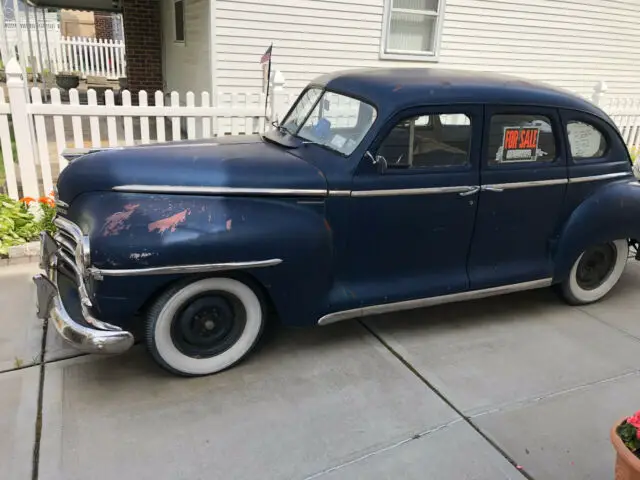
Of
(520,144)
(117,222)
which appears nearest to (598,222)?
(520,144)

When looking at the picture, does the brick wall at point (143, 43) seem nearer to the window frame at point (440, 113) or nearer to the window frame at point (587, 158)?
the window frame at point (440, 113)

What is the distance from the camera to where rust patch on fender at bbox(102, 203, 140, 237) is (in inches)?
A: 114

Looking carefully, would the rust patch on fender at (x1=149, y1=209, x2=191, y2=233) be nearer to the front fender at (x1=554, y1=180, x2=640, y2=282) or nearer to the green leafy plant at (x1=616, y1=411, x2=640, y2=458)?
the green leafy plant at (x1=616, y1=411, x2=640, y2=458)

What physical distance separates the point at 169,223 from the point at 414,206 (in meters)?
1.59

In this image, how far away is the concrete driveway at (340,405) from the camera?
2.70 meters

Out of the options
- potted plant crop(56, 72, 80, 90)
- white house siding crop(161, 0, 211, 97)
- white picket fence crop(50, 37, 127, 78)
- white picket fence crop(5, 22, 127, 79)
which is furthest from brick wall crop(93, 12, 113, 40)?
white house siding crop(161, 0, 211, 97)

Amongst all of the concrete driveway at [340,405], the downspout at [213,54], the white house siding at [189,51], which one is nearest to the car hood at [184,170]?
the concrete driveway at [340,405]

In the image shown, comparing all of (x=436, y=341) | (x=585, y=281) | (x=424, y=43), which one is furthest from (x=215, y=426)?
(x=424, y=43)

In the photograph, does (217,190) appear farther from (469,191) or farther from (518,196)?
(518,196)

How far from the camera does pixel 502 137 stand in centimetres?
381

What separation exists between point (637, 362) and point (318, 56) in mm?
7078

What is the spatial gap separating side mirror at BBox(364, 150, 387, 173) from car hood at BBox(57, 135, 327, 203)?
328mm

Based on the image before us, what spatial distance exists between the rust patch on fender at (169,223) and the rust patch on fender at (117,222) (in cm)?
14

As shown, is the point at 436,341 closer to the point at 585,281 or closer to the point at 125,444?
the point at 585,281
